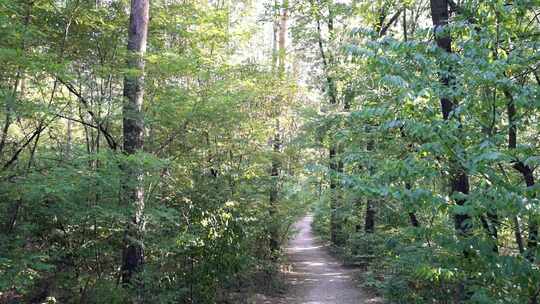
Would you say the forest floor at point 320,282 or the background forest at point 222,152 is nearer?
the background forest at point 222,152

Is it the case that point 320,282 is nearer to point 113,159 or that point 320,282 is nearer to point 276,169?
point 276,169

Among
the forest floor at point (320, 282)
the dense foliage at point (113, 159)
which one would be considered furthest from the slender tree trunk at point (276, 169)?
the forest floor at point (320, 282)

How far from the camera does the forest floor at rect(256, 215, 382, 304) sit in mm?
9203

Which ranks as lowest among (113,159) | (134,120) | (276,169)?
(113,159)

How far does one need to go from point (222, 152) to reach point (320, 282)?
16.6 feet

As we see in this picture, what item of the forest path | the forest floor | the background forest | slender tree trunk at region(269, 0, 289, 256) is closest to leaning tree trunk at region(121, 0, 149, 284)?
the background forest

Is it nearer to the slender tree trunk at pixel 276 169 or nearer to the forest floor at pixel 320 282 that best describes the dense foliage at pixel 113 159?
the slender tree trunk at pixel 276 169

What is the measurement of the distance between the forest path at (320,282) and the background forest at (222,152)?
2.49 feet

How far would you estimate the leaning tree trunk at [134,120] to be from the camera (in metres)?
6.27

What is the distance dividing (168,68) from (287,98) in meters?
4.97

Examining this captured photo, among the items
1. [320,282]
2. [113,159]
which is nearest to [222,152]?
[113,159]

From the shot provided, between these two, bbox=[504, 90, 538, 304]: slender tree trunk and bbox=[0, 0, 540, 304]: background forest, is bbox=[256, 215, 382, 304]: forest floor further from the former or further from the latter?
bbox=[504, 90, 538, 304]: slender tree trunk

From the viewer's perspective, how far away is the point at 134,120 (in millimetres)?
6668

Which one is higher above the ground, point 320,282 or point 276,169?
point 276,169
